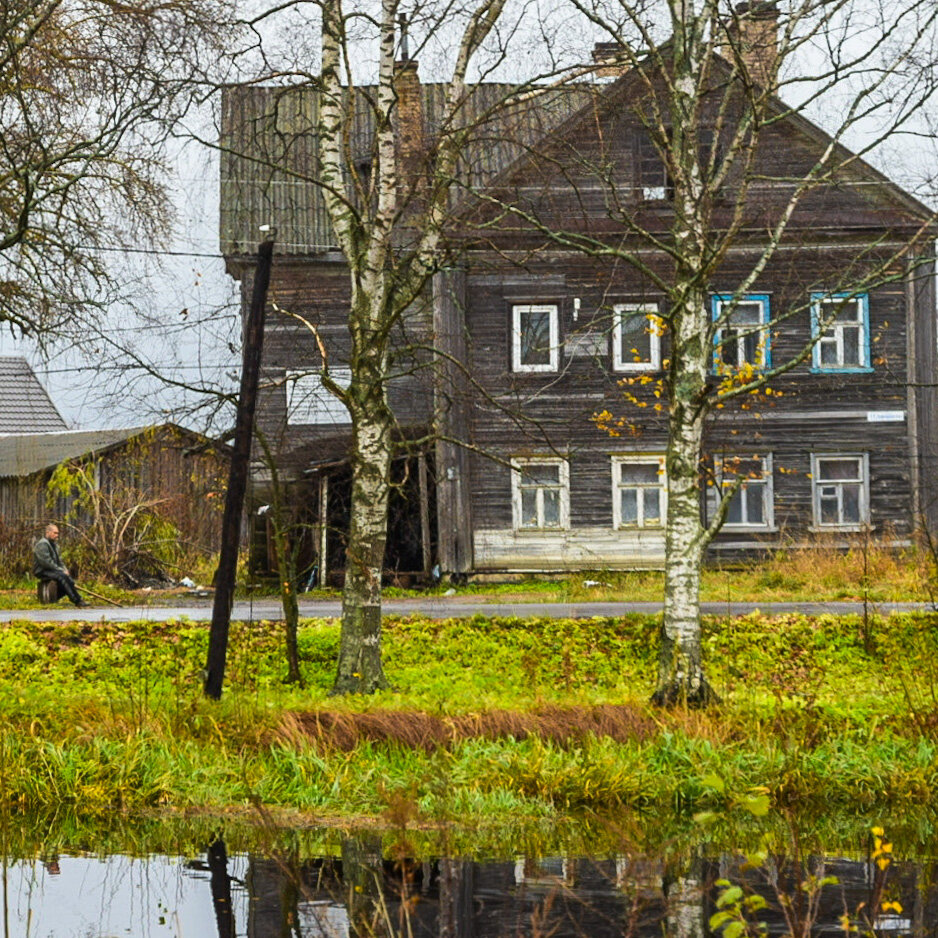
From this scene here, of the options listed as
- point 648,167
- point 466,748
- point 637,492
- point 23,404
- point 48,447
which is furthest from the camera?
point 23,404

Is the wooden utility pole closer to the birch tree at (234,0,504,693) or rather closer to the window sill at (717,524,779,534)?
the birch tree at (234,0,504,693)

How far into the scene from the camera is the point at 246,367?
15.6 m

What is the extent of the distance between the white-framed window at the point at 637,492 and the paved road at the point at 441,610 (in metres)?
6.05

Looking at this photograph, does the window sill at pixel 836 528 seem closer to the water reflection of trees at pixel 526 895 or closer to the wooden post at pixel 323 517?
the wooden post at pixel 323 517

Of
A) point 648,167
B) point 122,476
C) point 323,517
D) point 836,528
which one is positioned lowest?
point 836,528

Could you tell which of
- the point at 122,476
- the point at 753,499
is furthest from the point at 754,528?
the point at 122,476

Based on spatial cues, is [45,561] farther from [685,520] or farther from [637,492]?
[685,520]

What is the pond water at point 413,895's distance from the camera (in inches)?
325

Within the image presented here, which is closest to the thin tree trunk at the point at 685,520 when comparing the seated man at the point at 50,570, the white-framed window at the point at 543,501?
the seated man at the point at 50,570

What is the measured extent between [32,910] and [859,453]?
23649mm

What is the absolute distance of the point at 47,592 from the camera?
83.0 feet

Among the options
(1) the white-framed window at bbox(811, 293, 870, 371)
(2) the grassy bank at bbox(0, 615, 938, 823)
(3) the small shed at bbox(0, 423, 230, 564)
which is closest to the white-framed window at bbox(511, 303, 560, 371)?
(1) the white-framed window at bbox(811, 293, 870, 371)

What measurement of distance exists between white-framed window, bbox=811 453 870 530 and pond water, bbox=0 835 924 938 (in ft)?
66.4

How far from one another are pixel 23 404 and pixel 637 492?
101ft
